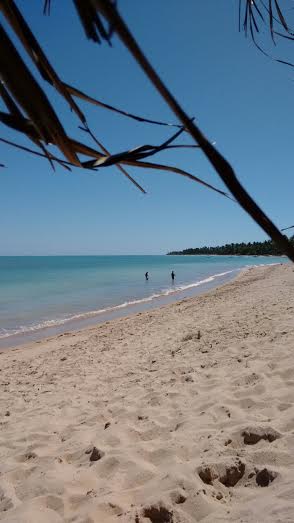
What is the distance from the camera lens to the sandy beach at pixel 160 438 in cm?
235

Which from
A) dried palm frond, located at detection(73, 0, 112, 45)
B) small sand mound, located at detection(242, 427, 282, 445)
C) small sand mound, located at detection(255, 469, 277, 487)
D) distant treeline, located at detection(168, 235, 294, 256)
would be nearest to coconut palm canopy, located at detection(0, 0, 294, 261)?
dried palm frond, located at detection(73, 0, 112, 45)

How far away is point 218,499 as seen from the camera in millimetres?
2348

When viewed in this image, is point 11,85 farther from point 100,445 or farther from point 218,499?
point 100,445

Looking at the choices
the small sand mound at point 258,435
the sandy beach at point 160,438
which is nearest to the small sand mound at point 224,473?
the sandy beach at point 160,438

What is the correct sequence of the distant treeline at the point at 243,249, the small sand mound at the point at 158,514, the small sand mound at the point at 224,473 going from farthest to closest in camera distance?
the distant treeline at the point at 243,249 < the small sand mound at the point at 224,473 < the small sand mound at the point at 158,514

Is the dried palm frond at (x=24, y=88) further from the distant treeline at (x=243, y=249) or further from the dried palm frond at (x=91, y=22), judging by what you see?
the distant treeline at (x=243, y=249)

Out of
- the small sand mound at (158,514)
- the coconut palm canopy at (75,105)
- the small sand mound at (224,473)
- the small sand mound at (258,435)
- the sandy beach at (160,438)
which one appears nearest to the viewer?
the coconut palm canopy at (75,105)

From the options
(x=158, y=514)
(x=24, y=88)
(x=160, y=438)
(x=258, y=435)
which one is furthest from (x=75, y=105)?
(x=160, y=438)

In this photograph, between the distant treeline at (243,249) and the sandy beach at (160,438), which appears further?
the distant treeline at (243,249)

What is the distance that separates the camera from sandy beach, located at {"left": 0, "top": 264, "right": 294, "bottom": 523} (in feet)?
7.72

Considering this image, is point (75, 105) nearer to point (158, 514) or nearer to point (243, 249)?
point (158, 514)

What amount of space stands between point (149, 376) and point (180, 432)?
2206 mm

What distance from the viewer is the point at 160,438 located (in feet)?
11.0

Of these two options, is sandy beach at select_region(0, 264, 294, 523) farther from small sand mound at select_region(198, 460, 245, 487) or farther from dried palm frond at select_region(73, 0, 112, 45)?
dried palm frond at select_region(73, 0, 112, 45)
